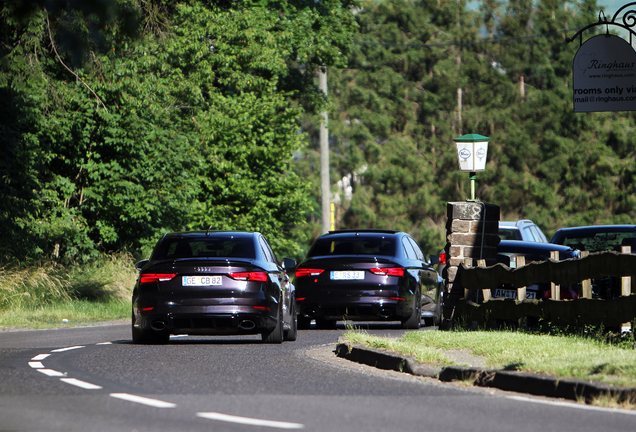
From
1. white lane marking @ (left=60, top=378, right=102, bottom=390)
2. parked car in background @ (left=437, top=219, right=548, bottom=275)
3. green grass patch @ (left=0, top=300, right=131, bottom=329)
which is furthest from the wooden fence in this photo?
→ green grass patch @ (left=0, top=300, right=131, bottom=329)

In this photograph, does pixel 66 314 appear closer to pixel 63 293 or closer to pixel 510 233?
pixel 63 293

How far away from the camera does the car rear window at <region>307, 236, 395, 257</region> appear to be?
54.7 feet

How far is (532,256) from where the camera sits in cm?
1565

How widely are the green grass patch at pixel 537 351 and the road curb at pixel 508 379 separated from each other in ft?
0.57

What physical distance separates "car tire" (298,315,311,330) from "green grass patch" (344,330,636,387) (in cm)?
441

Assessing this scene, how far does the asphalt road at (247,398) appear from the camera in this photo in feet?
22.7

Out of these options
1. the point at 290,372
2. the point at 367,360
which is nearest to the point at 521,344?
the point at 367,360

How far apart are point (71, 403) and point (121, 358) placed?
3696 mm

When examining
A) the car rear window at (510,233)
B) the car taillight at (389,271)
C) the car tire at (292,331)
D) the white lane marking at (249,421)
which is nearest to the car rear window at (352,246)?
the car taillight at (389,271)

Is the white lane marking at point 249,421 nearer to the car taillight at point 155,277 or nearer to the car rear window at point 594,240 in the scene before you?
the car taillight at point 155,277

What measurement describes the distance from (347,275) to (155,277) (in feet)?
12.7

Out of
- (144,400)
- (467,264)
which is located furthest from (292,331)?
(144,400)

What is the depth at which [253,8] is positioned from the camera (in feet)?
112

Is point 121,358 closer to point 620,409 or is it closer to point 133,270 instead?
point 620,409
